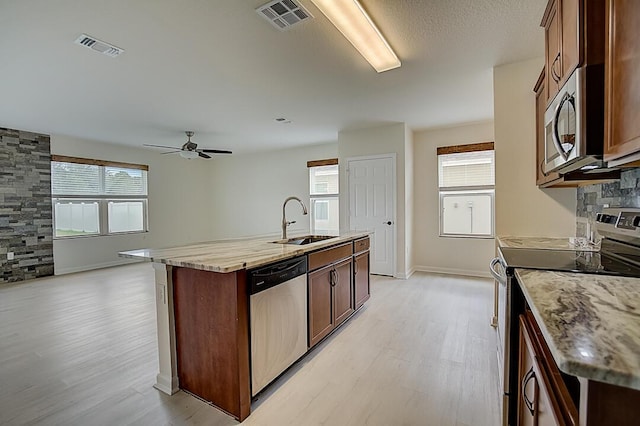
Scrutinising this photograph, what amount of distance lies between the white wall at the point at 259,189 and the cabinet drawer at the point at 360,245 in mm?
3047

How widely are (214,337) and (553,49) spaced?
8.34 ft

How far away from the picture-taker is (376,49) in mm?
2541

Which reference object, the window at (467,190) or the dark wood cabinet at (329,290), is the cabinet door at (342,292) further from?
the window at (467,190)

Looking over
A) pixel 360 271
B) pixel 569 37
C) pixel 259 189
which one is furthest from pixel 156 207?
pixel 569 37

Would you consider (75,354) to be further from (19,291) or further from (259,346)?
(19,291)

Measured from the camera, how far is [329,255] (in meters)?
2.64

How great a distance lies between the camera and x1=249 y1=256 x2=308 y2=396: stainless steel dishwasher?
1813 millimetres

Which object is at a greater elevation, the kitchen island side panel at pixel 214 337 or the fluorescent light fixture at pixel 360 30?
the fluorescent light fixture at pixel 360 30

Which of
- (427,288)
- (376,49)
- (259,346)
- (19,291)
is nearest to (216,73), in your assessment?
(376,49)

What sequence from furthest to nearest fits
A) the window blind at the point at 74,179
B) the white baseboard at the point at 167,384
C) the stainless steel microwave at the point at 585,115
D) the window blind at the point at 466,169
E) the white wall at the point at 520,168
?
the window blind at the point at 74,179 < the window blind at the point at 466,169 < the white wall at the point at 520,168 < the white baseboard at the point at 167,384 < the stainless steel microwave at the point at 585,115

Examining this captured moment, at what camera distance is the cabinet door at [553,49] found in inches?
62.1

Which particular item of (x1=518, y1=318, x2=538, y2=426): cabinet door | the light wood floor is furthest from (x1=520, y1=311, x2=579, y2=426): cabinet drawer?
the light wood floor

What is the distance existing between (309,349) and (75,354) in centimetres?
194

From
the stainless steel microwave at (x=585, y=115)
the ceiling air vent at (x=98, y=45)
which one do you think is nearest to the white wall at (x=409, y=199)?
the stainless steel microwave at (x=585, y=115)
